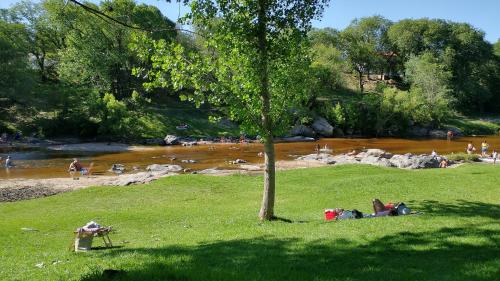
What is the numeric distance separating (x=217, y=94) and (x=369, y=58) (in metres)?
99.0

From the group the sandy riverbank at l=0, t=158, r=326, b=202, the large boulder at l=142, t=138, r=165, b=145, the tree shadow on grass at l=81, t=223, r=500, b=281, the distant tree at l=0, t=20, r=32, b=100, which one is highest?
the distant tree at l=0, t=20, r=32, b=100

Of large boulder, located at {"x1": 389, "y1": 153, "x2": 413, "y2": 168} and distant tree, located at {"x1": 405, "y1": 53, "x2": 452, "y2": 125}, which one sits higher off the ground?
distant tree, located at {"x1": 405, "y1": 53, "x2": 452, "y2": 125}

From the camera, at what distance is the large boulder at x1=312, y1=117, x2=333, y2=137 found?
259 ft

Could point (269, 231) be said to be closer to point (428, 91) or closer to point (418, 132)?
point (418, 132)

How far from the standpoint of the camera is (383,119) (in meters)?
83.1

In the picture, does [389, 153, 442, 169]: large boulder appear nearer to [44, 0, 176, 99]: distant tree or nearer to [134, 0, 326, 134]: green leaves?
[134, 0, 326, 134]: green leaves

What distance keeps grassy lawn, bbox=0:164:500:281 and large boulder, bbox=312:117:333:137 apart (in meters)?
47.1

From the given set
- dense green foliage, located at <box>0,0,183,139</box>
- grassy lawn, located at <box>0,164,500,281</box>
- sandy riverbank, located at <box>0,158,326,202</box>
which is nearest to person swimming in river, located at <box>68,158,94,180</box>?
sandy riverbank, located at <box>0,158,326,202</box>

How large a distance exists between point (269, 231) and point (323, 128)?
215 feet

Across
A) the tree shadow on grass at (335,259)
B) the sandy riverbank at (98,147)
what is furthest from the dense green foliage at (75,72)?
the tree shadow on grass at (335,259)

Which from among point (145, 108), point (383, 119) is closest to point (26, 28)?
point (145, 108)

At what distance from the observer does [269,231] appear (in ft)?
50.3

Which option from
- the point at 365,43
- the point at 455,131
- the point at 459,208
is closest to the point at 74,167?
the point at 459,208

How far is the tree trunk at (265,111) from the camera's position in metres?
16.2
